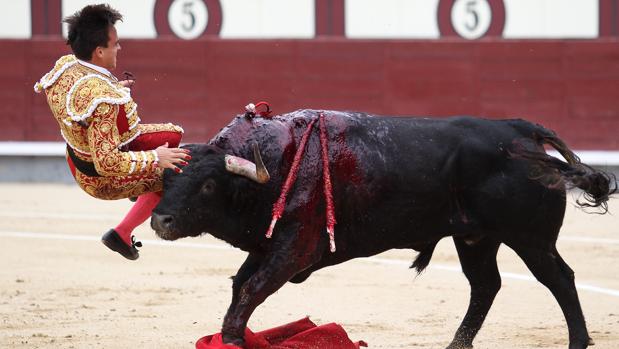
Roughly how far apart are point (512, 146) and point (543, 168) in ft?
0.38

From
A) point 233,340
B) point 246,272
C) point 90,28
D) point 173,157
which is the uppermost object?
point 90,28

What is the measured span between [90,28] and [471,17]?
8616 mm

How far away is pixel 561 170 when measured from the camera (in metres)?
3.97

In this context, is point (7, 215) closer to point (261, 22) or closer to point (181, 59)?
point (181, 59)

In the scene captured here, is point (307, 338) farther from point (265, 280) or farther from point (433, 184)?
point (433, 184)

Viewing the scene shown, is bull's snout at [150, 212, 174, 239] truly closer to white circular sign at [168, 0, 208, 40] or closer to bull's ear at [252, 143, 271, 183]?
bull's ear at [252, 143, 271, 183]

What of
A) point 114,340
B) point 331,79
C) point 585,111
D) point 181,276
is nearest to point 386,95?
point 331,79

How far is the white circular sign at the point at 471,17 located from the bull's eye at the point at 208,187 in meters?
8.42

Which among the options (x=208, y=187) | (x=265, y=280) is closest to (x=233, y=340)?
(x=265, y=280)

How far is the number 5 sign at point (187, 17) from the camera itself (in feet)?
38.9

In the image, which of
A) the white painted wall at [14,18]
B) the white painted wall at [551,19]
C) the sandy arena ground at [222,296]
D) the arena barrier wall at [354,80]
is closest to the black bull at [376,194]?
the sandy arena ground at [222,296]

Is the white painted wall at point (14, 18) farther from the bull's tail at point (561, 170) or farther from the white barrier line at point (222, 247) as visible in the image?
the bull's tail at point (561, 170)

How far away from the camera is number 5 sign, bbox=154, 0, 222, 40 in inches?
467

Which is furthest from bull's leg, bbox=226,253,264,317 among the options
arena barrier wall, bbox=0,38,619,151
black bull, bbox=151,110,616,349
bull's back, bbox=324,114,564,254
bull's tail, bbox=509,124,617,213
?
arena barrier wall, bbox=0,38,619,151
